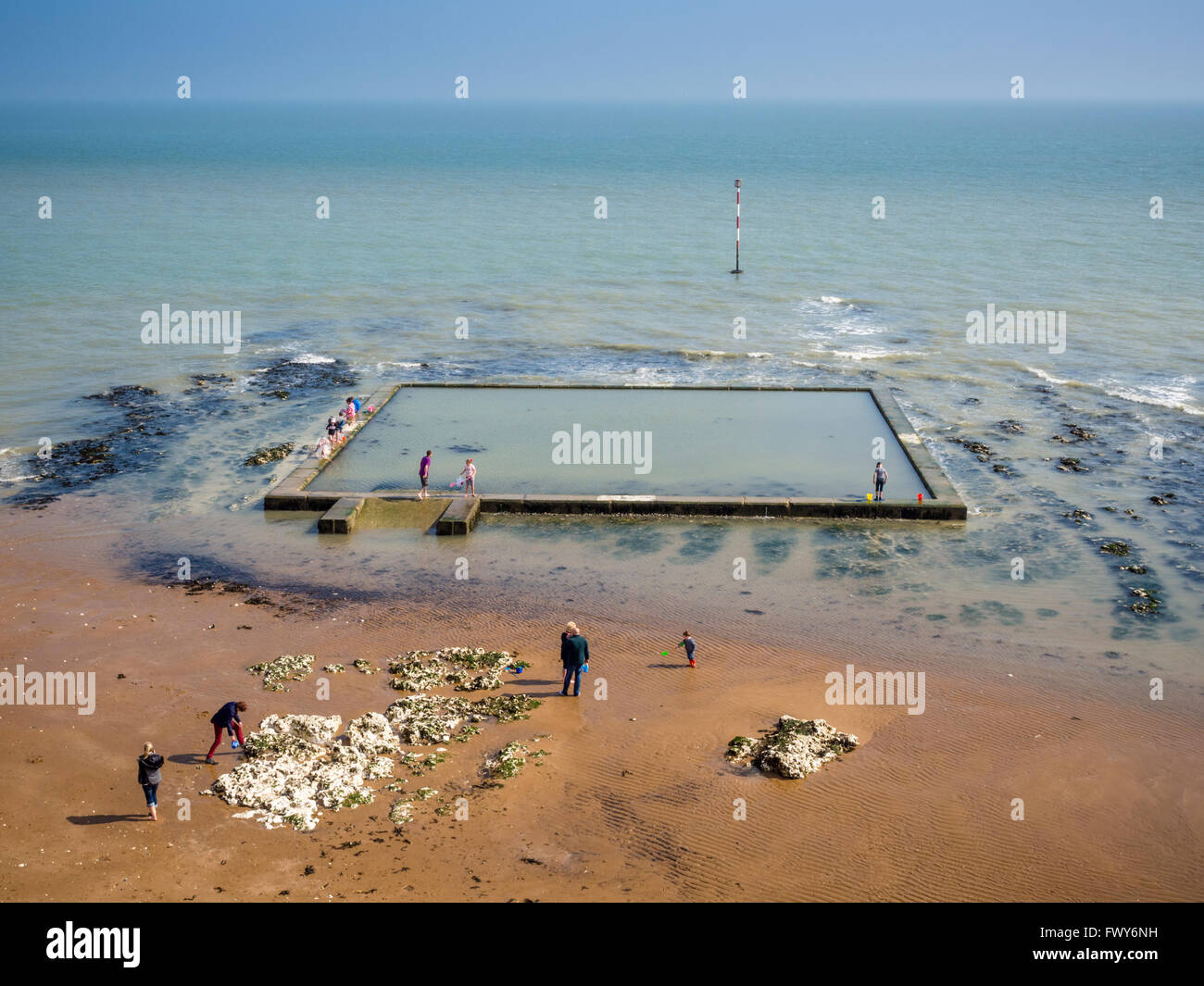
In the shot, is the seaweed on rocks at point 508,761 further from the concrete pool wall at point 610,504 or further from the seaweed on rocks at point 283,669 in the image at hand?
the concrete pool wall at point 610,504

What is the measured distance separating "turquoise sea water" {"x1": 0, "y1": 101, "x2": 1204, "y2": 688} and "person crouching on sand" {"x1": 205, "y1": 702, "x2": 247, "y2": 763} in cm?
668

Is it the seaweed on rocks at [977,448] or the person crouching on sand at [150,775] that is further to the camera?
the seaweed on rocks at [977,448]

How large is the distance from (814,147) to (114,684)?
199982 mm

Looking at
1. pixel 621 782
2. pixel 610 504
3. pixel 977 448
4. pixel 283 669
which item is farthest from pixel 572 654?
pixel 977 448

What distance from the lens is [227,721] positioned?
14789 millimetres

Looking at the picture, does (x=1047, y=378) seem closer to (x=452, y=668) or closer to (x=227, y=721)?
(x=452, y=668)

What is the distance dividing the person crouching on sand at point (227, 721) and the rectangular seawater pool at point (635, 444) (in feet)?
34.6

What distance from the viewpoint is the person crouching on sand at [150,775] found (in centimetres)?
1333

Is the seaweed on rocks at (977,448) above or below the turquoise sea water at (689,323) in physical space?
below

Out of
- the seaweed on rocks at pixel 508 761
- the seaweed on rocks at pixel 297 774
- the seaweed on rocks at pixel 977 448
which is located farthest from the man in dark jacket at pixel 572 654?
the seaweed on rocks at pixel 977 448

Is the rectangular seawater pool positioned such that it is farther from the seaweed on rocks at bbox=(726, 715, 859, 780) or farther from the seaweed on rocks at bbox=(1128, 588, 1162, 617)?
the seaweed on rocks at bbox=(726, 715, 859, 780)

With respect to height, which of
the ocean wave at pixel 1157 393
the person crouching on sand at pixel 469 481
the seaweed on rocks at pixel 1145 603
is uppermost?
the ocean wave at pixel 1157 393

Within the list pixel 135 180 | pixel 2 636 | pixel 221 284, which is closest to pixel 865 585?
pixel 2 636
